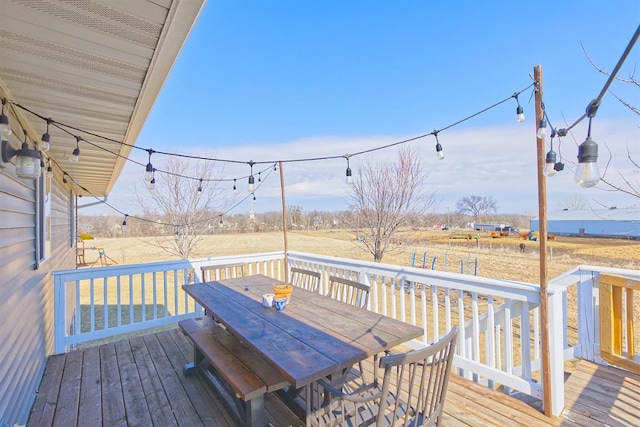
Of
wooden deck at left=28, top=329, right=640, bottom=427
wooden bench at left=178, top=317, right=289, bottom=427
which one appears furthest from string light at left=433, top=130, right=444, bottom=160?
wooden bench at left=178, top=317, right=289, bottom=427

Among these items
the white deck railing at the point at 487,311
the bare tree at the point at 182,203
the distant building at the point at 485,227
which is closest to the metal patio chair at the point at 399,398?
the white deck railing at the point at 487,311

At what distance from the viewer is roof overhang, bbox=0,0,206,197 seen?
1246mm

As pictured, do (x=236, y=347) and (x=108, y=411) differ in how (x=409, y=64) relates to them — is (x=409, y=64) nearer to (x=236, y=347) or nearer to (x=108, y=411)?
(x=236, y=347)

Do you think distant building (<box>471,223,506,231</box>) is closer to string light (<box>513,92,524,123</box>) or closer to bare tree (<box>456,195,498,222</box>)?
bare tree (<box>456,195,498,222</box>)

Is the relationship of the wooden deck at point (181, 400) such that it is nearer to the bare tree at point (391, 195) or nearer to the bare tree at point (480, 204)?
the bare tree at point (391, 195)

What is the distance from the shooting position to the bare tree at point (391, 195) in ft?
28.0

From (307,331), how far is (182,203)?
8461 millimetres

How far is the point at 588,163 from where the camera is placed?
126cm

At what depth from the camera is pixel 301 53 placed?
273 inches

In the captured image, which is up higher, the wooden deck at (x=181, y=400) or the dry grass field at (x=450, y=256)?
the wooden deck at (x=181, y=400)

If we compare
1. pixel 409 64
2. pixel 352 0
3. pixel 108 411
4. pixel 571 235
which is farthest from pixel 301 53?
pixel 571 235

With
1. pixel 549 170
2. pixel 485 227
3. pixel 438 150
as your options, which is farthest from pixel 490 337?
pixel 485 227

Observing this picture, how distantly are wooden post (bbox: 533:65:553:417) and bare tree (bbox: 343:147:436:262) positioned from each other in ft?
21.0

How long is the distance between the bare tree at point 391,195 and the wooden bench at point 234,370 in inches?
251
